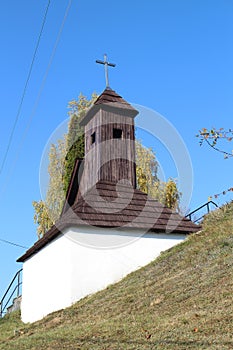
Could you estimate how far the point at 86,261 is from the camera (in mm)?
14367

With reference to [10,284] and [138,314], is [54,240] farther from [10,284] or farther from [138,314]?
[10,284]

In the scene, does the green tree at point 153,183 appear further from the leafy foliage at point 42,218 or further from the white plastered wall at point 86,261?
the white plastered wall at point 86,261

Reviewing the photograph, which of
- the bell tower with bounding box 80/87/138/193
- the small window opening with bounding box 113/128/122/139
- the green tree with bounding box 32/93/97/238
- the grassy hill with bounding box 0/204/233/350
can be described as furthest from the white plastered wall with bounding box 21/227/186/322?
the green tree with bounding box 32/93/97/238

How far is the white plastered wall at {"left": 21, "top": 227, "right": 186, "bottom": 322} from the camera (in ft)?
46.3

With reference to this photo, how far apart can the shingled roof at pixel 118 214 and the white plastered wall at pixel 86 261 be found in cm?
25

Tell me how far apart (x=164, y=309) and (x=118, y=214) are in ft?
22.8

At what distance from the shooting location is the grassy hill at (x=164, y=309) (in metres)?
6.86

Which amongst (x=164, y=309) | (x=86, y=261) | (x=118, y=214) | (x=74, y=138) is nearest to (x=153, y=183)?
(x=74, y=138)

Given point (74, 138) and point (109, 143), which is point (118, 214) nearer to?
point (109, 143)

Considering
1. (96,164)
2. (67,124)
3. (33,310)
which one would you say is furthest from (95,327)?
(67,124)

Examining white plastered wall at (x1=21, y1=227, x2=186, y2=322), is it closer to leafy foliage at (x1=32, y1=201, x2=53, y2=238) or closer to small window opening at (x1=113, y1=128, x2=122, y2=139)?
small window opening at (x1=113, y1=128, x2=122, y2=139)

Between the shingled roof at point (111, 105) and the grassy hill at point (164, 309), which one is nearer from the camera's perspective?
the grassy hill at point (164, 309)

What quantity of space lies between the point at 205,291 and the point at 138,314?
1.47 m

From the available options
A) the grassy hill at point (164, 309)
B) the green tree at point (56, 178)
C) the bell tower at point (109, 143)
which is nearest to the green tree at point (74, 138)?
the green tree at point (56, 178)
